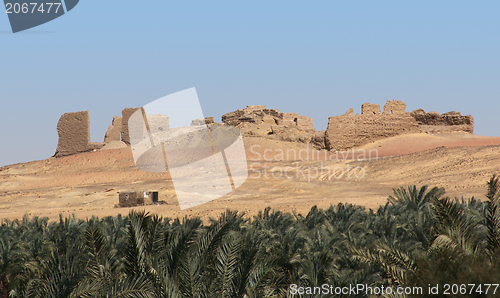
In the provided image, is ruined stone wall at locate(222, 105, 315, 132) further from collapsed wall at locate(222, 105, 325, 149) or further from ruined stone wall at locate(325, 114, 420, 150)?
ruined stone wall at locate(325, 114, 420, 150)

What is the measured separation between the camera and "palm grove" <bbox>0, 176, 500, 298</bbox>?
4.33 meters

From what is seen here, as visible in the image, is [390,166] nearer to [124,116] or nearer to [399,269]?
[399,269]

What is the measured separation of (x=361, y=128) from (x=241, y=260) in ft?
92.1

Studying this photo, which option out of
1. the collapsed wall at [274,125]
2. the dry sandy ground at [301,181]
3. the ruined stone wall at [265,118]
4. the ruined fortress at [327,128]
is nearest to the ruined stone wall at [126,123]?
the ruined fortress at [327,128]

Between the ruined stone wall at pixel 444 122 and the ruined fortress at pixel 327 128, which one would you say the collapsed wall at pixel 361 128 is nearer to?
the ruined fortress at pixel 327 128

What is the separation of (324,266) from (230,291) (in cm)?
143

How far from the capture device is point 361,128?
32.1 m

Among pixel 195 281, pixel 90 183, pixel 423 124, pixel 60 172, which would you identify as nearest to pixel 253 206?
pixel 195 281

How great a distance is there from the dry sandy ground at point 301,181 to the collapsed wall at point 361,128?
2.72 ft

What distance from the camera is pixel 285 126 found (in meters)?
42.8

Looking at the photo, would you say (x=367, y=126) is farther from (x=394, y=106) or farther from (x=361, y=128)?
(x=394, y=106)

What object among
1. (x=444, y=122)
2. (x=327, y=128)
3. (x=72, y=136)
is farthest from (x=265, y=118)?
(x=72, y=136)

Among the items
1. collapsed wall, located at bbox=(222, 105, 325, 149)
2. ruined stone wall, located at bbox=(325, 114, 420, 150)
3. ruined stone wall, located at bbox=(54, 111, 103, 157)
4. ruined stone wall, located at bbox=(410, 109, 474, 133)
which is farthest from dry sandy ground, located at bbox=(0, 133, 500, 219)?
ruined stone wall, located at bbox=(54, 111, 103, 157)

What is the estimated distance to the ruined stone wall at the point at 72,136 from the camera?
Answer: 37.9 m
